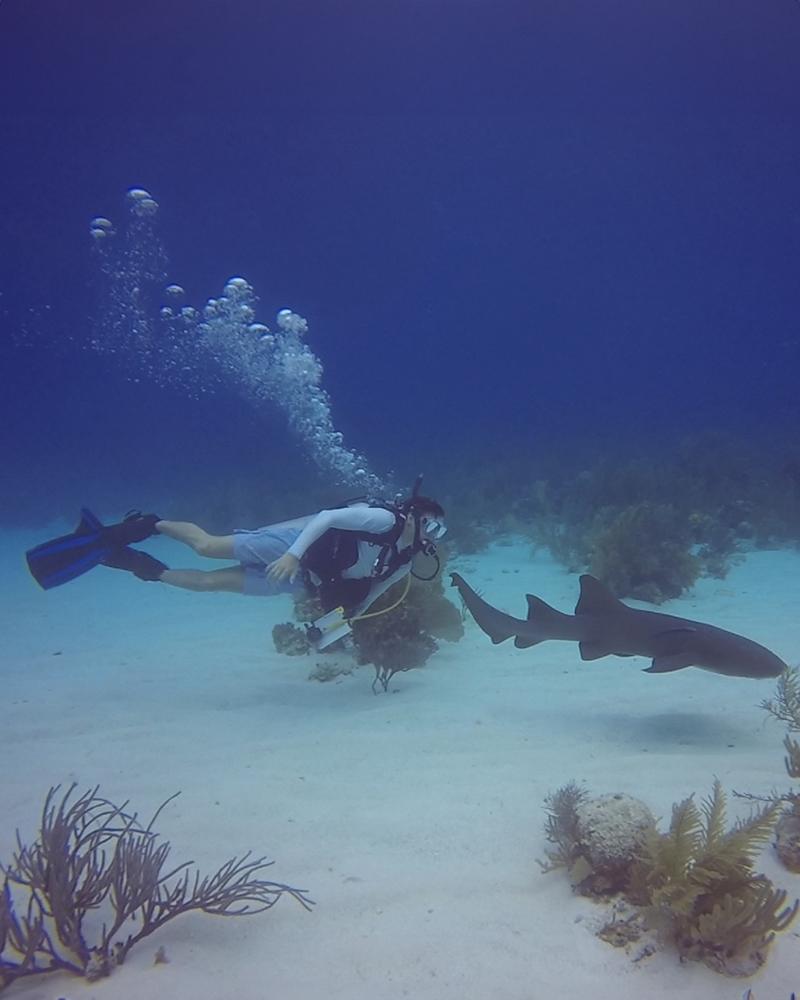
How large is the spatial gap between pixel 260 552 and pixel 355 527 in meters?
1.50

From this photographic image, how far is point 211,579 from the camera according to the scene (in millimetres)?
6867

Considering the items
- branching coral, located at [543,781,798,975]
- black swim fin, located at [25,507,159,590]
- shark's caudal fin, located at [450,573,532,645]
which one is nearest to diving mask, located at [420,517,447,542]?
shark's caudal fin, located at [450,573,532,645]

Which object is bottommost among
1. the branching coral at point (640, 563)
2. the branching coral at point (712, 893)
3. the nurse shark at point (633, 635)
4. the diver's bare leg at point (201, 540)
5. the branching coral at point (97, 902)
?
the branching coral at point (97, 902)

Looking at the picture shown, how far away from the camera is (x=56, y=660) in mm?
8203

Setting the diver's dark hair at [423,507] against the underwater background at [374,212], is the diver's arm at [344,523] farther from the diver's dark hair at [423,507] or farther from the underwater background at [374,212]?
the underwater background at [374,212]

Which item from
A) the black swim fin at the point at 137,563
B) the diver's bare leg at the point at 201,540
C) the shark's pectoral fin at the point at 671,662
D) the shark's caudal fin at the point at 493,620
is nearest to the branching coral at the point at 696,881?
the shark's pectoral fin at the point at 671,662

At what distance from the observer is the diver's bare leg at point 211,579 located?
6.73m

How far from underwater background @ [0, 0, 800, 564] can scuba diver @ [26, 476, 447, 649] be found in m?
10.3

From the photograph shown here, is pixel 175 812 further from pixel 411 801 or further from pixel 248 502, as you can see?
pixel 248 502

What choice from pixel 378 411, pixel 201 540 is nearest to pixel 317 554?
pixel 201 540

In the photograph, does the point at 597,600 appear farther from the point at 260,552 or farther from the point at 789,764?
the point at 260,552

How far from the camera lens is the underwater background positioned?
85.7 feet

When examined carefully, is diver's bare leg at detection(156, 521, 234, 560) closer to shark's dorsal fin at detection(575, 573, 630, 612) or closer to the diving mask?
the diving mask

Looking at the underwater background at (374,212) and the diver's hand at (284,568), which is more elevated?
the underwater background at (374,212)
